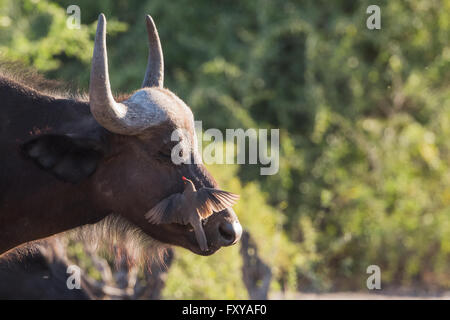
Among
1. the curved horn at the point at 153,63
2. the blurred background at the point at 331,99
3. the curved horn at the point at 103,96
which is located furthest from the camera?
the blurred background at the point at 331,99

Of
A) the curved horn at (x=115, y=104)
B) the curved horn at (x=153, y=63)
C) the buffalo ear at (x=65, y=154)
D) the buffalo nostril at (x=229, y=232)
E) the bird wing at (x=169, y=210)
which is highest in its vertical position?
the curved horn at (x=153, y=63)

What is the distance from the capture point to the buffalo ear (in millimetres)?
4074

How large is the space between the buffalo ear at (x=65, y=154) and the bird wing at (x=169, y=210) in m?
0.48

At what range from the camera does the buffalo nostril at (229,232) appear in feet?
13.9

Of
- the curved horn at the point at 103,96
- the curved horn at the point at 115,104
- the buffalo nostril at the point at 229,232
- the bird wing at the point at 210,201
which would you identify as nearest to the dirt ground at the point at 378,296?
the buffalo nostril at the point at 229,232

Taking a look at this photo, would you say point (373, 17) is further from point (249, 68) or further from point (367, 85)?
point (249, 68)

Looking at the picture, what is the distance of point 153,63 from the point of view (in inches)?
187

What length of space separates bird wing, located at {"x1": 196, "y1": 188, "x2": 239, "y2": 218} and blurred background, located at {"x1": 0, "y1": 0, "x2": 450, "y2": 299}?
6.30 m

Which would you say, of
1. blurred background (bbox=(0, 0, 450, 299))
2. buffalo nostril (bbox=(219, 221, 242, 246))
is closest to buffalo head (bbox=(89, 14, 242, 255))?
buffalo nostril (bbox=(219, 221, 242, 246))

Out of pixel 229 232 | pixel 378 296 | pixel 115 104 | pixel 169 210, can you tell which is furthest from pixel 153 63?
pixel 378 296

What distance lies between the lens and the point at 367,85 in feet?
41.6

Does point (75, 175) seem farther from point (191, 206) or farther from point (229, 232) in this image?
point (229, 232)

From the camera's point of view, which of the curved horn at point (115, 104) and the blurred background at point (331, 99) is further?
the blurred background at point (331, 99)

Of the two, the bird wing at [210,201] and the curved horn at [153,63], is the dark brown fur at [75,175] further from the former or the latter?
the curved horn at [153,63]
